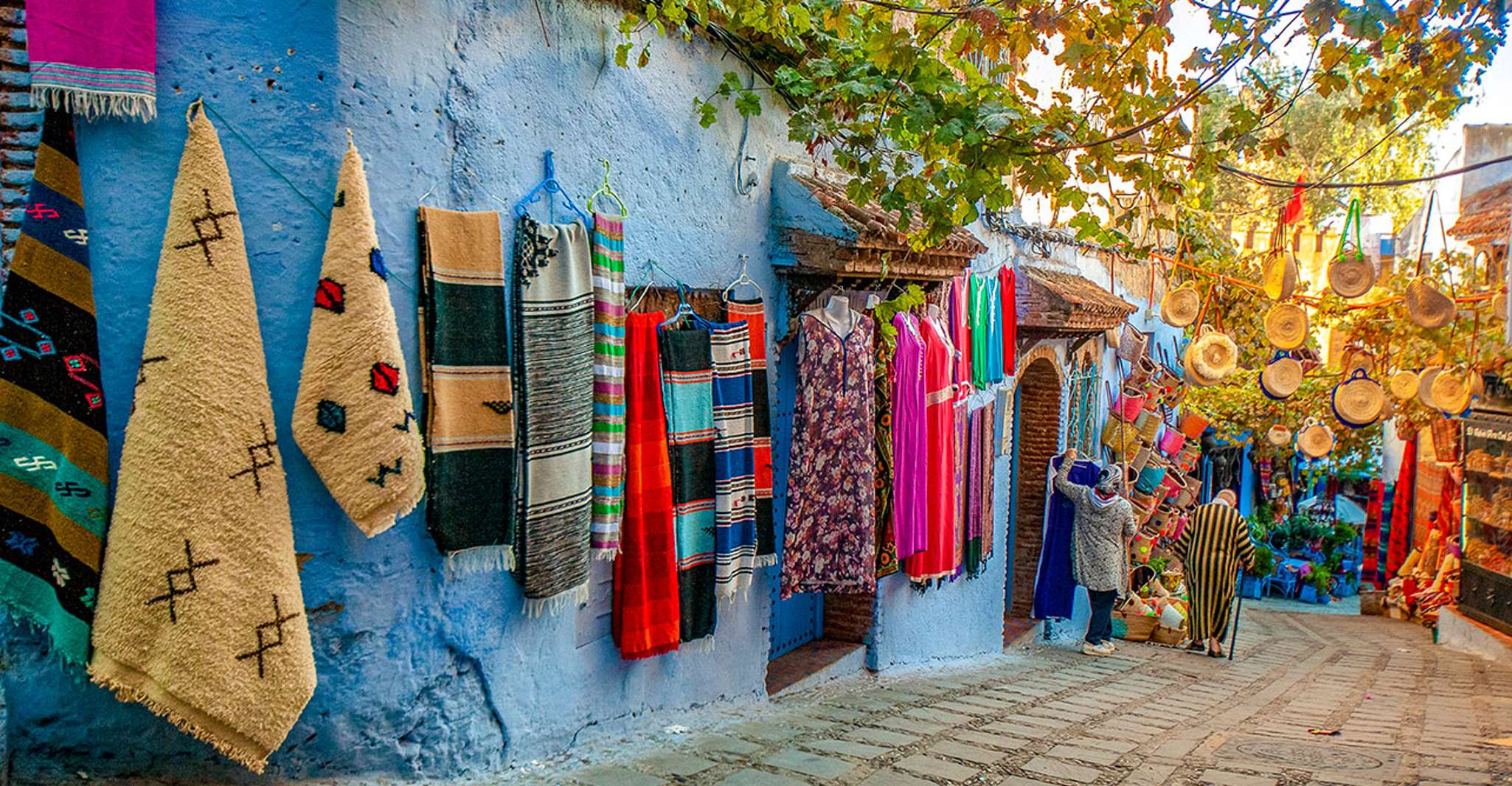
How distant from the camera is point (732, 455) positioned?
523 cm

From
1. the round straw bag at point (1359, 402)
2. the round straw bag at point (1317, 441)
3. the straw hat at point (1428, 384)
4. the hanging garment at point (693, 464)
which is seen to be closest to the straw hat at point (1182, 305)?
the round straw bag at point (1359, 402)

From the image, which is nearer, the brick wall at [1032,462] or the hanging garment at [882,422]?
the hanging garment at [882,422]

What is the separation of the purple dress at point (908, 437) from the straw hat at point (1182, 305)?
21.3ft

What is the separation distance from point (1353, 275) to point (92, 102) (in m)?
9.92

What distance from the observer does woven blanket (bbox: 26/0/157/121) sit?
314cm

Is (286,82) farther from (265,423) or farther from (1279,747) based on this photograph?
(1279,747)

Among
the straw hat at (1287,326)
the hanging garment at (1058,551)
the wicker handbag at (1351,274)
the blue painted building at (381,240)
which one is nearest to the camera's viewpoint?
the blue painted building at (381,240)

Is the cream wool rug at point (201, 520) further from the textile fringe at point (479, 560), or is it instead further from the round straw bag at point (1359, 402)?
the round straw bag at point (1359, 402)

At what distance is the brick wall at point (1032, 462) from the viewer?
11.5 meters

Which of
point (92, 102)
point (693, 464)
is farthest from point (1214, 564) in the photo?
point (92, 102)

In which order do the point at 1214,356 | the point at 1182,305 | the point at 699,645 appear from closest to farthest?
the point at 699,645
the point at 1182,305
the point at 1214,356

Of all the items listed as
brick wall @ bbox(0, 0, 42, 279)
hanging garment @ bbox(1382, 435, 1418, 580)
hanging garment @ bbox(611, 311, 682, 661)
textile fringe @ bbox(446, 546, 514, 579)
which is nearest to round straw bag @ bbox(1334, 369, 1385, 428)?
hanging garment @ bbox(1382, 435, 1418, 580)

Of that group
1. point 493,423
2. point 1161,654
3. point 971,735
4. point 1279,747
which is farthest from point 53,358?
point 1161,654

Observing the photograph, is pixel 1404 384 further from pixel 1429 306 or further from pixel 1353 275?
pixel 1353 275
